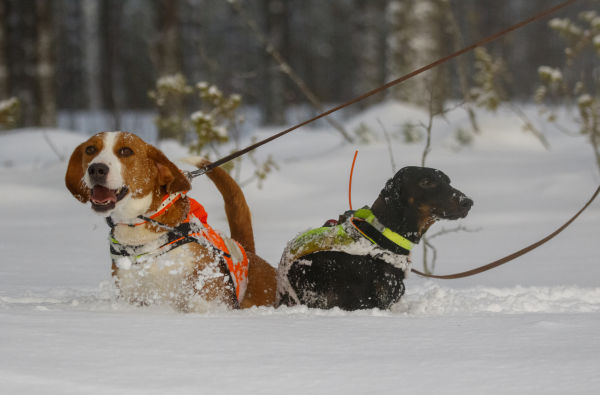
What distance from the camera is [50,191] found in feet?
23.5

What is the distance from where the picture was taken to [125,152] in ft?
8.90

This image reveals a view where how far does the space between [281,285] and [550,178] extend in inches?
199

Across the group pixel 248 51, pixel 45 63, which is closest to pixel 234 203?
pixel 45 63

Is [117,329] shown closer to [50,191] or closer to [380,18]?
[50,191]

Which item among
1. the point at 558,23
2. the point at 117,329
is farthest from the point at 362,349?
the point at 558,23

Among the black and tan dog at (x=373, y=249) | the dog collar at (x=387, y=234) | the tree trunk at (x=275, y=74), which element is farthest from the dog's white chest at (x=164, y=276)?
the tree trunk at (x=275, y=74)

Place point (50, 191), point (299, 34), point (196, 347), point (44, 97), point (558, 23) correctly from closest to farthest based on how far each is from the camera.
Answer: point (196, 347) < point (50, 191) < point (558, 23) < point (44, 97) < point (299, 34)

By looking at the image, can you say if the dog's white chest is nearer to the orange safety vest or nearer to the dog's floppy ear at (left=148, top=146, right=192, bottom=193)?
the orange safety vest

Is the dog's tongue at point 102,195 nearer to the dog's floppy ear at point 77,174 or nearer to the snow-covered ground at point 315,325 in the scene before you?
the dog's floppy ear at point 77,174

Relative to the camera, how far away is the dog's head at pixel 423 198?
2.90m

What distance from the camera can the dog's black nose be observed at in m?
2.59

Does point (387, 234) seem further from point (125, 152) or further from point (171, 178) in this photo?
point (125, 152)

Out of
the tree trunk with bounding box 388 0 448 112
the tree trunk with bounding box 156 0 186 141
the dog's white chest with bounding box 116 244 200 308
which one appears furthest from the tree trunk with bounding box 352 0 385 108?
the dog's white chest with bounding box 116 244 200 308

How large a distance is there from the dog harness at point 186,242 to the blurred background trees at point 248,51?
11.2 feet
